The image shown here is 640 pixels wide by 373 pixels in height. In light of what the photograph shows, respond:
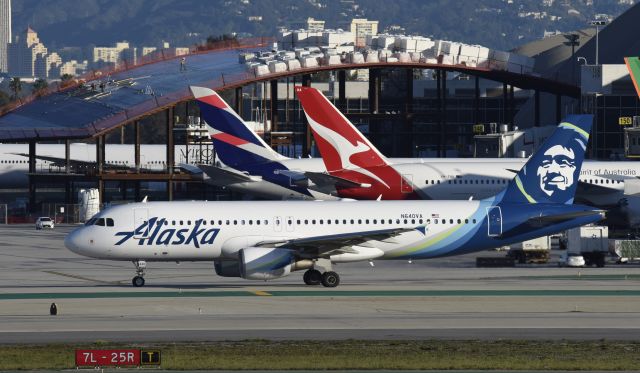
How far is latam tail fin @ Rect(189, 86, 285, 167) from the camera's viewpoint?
84.8 meters

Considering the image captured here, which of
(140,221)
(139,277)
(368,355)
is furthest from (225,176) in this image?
(368,355)

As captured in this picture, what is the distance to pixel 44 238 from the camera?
92.8 metres

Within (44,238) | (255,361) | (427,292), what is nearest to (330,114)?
(44,238)

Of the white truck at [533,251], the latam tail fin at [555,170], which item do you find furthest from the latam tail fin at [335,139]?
the latam tail fin at [555,170]

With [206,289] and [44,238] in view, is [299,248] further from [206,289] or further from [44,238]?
[44,238]

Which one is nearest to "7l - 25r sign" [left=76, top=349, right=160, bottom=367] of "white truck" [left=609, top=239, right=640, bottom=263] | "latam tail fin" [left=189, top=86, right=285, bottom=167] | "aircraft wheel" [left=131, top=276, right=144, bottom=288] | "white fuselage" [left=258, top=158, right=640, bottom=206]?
"aircraft wheel" [left=131, top=276, right=144, bottom=288]

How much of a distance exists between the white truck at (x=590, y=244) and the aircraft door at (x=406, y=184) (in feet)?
55.6

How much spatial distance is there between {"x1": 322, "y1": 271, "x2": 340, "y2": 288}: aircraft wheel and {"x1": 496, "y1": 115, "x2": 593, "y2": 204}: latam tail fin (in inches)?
322

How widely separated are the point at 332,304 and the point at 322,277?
6658 millimetres

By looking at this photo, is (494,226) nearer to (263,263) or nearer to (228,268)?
(263,263)

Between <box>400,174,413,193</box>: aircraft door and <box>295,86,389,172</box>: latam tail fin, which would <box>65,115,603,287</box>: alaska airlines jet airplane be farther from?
<box>400,174,413,193</box>: aircraft door

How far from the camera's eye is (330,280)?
55.5 m

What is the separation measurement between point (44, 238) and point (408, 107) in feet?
149

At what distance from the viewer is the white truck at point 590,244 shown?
67125 millimetres
